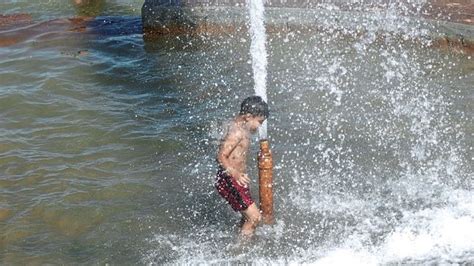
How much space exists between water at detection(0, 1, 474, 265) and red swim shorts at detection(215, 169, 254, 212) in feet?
1.35

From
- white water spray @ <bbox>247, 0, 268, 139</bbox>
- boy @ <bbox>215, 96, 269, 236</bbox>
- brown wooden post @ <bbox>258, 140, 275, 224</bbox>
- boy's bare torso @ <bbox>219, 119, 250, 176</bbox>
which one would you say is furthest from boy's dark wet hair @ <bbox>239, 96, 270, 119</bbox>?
white water spray @ <bbox>247, 0, 268, 139</bbox>

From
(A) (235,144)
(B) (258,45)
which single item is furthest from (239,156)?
(B) (258,45)

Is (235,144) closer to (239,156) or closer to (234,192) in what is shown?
(239,156)

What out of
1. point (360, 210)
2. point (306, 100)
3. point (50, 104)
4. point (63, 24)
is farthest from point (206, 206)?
point (63, 24)

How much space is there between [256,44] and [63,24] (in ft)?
11.3

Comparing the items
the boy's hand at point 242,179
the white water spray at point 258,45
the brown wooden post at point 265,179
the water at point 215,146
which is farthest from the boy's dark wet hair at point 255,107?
the white water spray at point 258,45

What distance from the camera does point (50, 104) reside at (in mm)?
8297

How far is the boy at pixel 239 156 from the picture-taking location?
5344mm

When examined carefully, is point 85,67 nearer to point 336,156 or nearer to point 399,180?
point 336,156

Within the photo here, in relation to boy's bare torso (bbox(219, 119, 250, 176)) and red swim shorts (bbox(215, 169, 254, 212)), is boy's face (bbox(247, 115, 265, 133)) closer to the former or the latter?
boy's bare torso (bbox(219, 119, 250, 176))

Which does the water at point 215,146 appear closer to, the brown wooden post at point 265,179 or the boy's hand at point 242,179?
the brown wooden post at point 265,179

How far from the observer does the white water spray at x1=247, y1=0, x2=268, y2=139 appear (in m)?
8.72

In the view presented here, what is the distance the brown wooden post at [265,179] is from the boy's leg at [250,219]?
6cm

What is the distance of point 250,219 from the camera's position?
18.3 ft
